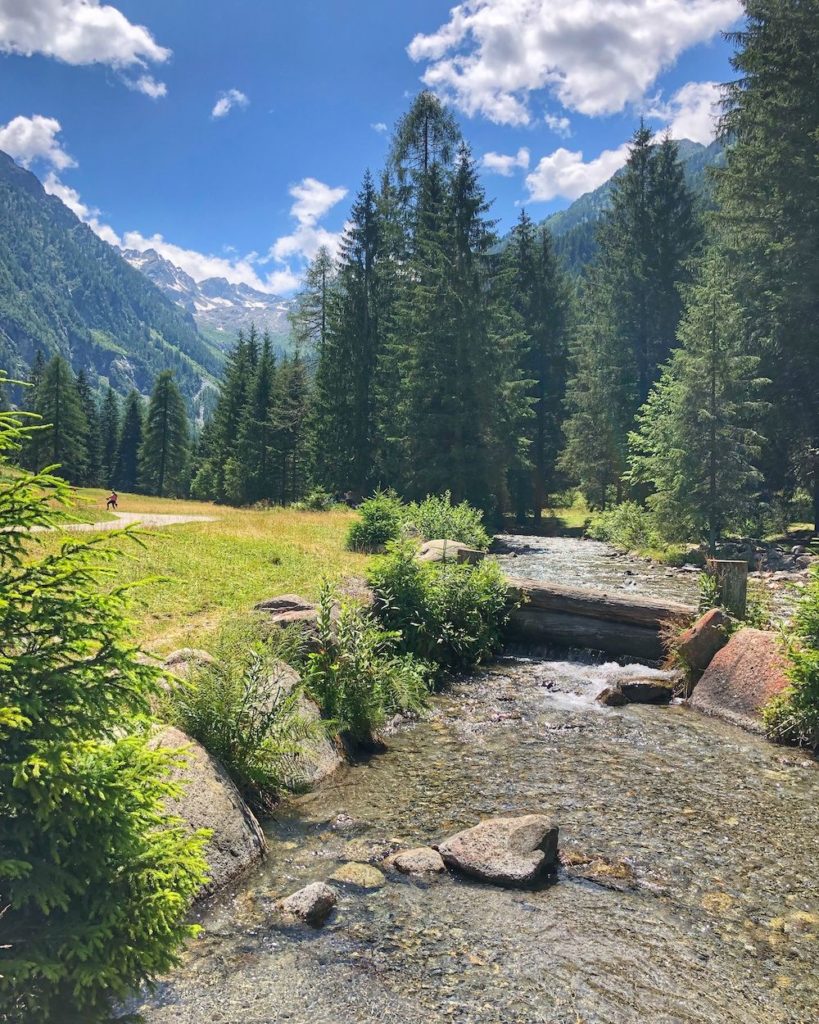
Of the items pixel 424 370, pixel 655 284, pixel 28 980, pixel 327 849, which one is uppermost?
pixel 655 284

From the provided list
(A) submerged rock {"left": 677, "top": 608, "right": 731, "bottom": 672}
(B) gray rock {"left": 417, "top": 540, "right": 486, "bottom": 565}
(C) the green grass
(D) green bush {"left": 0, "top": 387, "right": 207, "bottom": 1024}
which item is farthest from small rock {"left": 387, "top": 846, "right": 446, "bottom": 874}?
(B) gray rock {"left": 417, "top": 540, "right": 486, "bottom": 565}

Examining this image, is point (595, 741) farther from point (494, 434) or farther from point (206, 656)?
point (494, 434)

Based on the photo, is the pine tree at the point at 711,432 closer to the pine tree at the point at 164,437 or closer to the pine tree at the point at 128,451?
the pine tree at the point at 164,437

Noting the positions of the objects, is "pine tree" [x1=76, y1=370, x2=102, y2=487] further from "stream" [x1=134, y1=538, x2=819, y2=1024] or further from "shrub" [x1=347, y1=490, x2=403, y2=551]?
"stream" [x1=134, y1=538, x2=819, y2=1024]

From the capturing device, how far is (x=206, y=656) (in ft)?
26.7

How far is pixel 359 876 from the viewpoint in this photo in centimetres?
580

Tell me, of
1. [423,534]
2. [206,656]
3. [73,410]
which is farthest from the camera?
[73,410]

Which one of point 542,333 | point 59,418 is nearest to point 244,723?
point 542,333

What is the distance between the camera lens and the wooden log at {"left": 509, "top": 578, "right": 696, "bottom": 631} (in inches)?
513

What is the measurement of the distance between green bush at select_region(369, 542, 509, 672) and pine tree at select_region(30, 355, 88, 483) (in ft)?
210

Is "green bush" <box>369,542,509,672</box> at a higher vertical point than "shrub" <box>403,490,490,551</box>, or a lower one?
lower

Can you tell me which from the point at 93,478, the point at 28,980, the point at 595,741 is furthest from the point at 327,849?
the point at 93,478

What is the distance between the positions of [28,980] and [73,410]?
252 feet

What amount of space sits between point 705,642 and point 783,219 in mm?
25670
